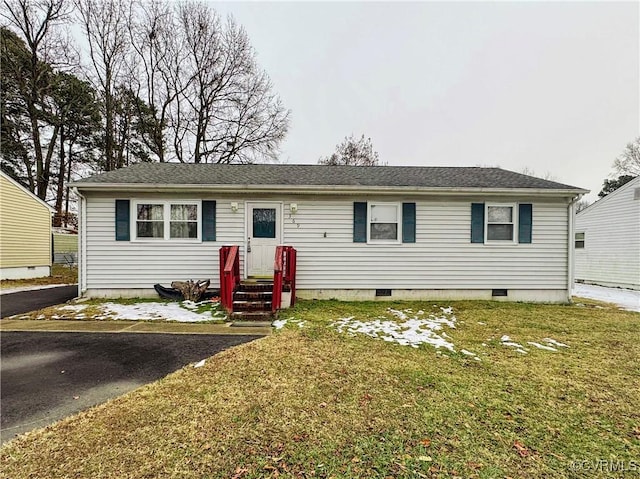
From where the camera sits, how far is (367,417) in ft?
8.50

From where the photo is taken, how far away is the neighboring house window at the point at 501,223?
7.98m

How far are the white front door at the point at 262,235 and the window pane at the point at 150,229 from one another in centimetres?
229

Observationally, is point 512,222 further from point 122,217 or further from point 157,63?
point 157,63

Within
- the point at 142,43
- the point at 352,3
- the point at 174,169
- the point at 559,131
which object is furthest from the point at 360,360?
the point at 142,43

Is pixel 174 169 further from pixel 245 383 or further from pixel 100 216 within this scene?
pixel 245 383

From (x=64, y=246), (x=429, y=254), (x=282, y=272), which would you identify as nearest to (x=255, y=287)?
(x=282, y=272)

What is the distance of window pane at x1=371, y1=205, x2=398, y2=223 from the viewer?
788 cm

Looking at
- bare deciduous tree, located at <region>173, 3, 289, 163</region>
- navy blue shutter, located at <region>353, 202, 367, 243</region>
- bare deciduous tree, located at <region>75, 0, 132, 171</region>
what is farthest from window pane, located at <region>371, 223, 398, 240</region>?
bare deciduous tree, located at <region>75, 0, 132, 171</region>

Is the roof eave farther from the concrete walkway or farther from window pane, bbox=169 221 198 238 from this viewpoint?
the concrete walkway

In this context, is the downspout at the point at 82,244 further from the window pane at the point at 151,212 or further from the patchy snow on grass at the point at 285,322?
the patchy snow on grass at the point at 285,322

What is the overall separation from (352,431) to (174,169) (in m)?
9.00

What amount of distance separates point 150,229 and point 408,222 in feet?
22.2

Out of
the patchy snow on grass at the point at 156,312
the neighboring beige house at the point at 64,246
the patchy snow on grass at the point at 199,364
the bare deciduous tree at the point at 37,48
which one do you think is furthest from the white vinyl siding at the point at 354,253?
the bare deciduous tree at the point at 37,48

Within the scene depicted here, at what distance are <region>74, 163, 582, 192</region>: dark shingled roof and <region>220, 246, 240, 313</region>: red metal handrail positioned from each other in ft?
6.03
